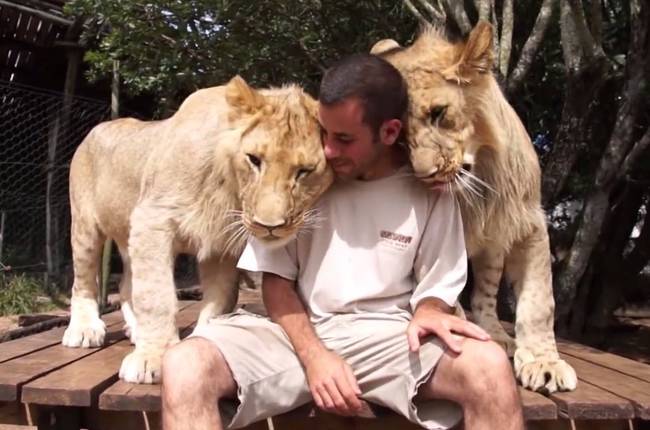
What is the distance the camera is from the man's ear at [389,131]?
256 cm

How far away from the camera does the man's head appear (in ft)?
8.15

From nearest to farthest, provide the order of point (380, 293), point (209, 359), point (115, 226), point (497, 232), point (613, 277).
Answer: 1. point (209, 359)
2. point (380, 293)
3. point (497, 232)
4. point (115, 226)
5. point (613, 277)

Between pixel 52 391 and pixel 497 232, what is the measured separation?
1.57m

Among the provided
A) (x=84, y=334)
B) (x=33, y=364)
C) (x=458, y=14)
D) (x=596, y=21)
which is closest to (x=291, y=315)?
(x=33, y=364)

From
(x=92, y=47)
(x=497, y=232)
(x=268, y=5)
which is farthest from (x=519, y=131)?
(x=92, y=47)

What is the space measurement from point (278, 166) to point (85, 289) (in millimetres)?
1569

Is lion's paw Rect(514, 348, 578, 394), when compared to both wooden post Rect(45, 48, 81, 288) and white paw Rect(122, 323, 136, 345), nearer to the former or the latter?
white paw Rect(122, 323, 136, 345)

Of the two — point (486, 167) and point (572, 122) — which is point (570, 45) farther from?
point (486, 167)

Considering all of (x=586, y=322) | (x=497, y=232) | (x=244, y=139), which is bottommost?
(x=586, y=322)

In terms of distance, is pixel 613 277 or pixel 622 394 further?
pixel 613 277

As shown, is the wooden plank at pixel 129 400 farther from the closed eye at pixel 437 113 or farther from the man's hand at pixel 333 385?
the closed eye at pixel 437 113

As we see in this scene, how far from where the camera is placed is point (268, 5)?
5641mm

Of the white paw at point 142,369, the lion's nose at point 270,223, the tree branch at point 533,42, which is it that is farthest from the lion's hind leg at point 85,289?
the tree branch at point 533,42

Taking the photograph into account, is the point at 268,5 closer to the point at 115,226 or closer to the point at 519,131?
the point at 115,226
